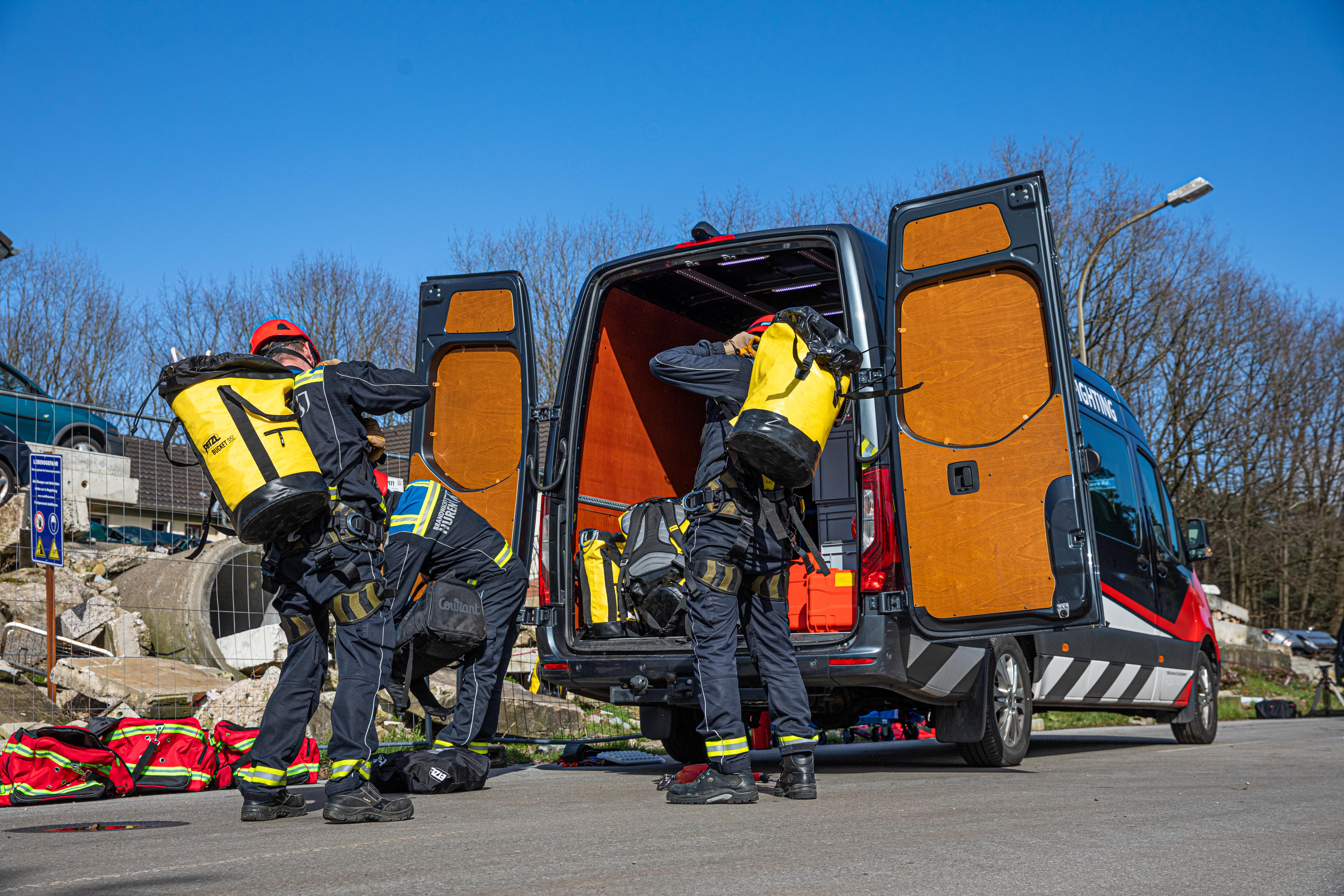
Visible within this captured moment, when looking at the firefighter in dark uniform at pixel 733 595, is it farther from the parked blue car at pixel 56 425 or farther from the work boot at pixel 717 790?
the parked blue car at pixel 56 425

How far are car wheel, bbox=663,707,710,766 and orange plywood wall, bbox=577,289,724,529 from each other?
1114 mm

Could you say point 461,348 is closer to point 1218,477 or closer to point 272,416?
point 272,416

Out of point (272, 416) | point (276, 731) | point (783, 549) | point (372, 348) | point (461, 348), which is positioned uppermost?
point (372, 348)

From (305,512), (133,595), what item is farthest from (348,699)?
(133,595)

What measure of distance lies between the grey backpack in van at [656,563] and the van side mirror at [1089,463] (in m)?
1.81

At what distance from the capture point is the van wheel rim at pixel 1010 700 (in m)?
5.88

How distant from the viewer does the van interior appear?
564 cm

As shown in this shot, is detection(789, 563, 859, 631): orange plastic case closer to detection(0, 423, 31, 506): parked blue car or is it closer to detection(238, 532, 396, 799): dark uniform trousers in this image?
detection(238, 532, 396, 799): dark uniform trousers

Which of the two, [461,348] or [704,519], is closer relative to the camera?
[704,519]

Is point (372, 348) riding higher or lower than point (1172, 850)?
higher

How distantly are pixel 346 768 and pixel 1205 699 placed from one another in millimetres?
7180

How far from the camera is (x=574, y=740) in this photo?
23.6 feet

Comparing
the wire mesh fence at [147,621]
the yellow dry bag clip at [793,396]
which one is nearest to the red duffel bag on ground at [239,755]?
the wire mesh fence at [147,621]

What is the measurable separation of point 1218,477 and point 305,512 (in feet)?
99.5
